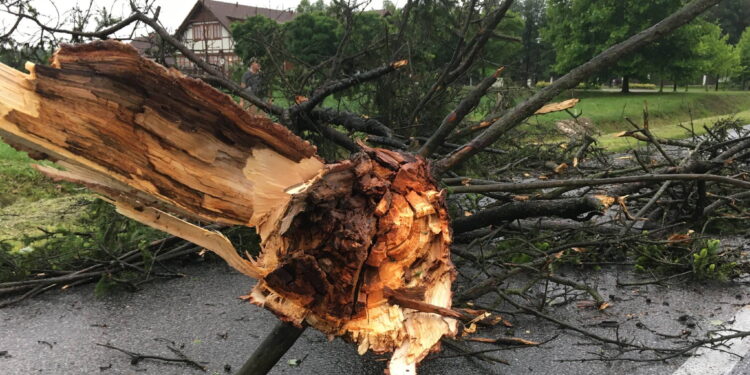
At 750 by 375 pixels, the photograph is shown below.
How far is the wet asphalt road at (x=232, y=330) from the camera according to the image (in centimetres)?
253

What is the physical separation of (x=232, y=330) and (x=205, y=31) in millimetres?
3585

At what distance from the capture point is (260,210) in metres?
1.93

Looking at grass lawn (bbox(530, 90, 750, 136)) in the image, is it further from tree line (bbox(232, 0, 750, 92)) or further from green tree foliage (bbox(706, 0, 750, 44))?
green tree foliage (bbox(706, 0, 750, 44))

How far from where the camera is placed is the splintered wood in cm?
154

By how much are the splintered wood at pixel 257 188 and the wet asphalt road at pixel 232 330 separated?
2.22 feet

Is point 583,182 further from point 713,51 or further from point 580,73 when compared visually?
point 713,51

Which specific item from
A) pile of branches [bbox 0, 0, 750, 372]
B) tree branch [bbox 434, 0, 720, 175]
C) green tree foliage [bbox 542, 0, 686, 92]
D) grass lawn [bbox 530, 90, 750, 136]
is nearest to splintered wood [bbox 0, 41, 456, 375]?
tree branch [bbox 434, 0, 720, 175]

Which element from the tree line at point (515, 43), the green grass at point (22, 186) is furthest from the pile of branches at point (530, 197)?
the green grass at point (22, 186)

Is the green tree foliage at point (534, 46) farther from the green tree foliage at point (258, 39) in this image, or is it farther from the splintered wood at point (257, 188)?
the splintered wood at point (257, 188)

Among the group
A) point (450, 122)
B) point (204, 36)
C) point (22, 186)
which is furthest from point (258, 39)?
point (22, 186)

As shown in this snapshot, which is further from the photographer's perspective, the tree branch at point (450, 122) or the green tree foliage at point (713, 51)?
the green tree foliage at point (713, 51)

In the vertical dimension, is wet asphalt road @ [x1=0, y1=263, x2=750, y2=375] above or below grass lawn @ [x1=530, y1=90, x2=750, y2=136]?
below

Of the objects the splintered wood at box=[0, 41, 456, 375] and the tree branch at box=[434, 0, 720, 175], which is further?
the tree branch at box=[434, 0, 720, 175]

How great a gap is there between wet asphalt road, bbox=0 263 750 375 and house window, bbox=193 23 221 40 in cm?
289
